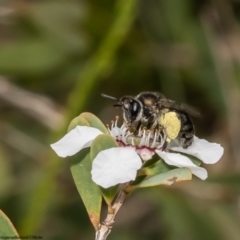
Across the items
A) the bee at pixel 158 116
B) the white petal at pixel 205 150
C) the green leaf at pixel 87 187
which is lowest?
the green leaf at pixel 87 187

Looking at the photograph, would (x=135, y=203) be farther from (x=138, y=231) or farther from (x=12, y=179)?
(x=12, y=179)

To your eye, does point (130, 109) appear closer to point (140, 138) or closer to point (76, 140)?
point (140, 138)

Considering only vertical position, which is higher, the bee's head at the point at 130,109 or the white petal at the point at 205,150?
the bee's head at the point at 130,109

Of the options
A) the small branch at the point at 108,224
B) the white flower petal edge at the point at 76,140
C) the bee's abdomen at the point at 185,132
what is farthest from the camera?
the bee's abdomen at the point at 185,132

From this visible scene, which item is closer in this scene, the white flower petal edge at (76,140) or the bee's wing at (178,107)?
the white flower petal edge at (76,140)

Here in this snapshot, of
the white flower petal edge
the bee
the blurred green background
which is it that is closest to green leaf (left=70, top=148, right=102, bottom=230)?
the white flower petal edge

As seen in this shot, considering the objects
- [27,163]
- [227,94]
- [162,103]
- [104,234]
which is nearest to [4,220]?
[104,234]

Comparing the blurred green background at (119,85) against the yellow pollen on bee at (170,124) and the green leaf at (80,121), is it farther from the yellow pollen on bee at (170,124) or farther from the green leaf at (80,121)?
the green leaf at (80,121)

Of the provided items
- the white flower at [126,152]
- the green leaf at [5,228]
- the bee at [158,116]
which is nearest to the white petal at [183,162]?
the white flower at [126,152]

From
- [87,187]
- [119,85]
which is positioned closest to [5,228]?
[87,187]
